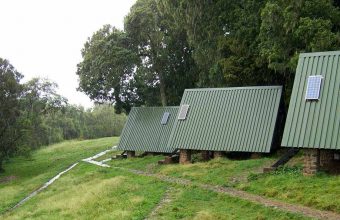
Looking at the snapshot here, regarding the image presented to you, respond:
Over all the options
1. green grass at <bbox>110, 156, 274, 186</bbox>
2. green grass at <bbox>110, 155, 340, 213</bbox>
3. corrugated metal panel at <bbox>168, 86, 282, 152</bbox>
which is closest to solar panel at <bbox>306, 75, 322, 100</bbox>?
green grass at <bbox>110, 155, 340, 213</bbox>

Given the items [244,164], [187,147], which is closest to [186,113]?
[187,147]

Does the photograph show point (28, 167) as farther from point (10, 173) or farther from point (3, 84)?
point (3, 84)

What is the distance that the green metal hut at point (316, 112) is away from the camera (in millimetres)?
18469

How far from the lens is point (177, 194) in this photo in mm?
18328

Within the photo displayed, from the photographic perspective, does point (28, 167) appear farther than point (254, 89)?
Yes

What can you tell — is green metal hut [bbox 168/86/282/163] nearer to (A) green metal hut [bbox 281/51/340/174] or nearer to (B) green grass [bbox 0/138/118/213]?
(A) green metal hut [bbox 281/51/340/174]

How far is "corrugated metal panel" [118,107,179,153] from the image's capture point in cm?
3338

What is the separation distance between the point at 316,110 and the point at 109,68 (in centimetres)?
2718

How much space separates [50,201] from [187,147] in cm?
909

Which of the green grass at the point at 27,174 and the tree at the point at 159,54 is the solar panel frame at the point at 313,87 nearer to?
the green grass at the point at 27,174

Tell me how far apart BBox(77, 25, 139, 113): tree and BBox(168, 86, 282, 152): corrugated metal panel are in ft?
52.0

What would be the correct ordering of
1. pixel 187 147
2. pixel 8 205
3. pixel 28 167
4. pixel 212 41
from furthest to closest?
pixel 28 167
pixel 212 41
pixel 187 147
pixel 8 205

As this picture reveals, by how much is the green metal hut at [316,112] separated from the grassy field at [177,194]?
132cm

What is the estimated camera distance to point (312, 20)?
74.7 ft
